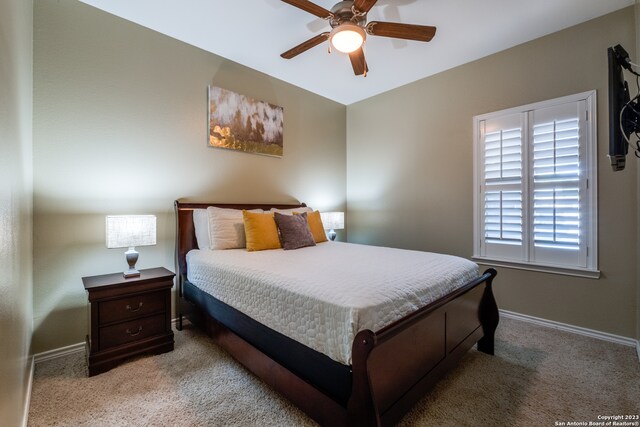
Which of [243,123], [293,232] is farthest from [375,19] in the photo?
[293,232]

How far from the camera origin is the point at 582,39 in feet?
8.40

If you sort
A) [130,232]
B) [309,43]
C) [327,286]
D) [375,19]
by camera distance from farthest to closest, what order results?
[375,19] → [309,43] → [130,232] → [327,286]

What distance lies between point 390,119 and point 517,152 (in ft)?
5.49

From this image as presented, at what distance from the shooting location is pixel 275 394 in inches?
68.2

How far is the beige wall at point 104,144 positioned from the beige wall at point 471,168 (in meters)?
2.00

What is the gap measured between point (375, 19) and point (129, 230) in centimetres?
271

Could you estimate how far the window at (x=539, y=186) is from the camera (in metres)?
2.53

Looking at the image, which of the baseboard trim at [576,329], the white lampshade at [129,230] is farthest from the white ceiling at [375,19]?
the baseboard trim at [576,329]

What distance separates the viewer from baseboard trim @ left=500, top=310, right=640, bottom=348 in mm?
2369

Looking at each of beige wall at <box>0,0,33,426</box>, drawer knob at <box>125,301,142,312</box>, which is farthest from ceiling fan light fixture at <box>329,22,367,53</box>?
drawer knob at <box>125,301,142,312</box>

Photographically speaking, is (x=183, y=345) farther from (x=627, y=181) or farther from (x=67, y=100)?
(x=627, y=181)

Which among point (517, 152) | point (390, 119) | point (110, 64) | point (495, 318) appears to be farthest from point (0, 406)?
point (390, 119)

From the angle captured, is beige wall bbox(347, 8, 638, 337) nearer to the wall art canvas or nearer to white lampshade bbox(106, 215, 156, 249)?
the wall art canvas

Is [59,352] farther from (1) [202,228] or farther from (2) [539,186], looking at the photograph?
(2) [539,186]
